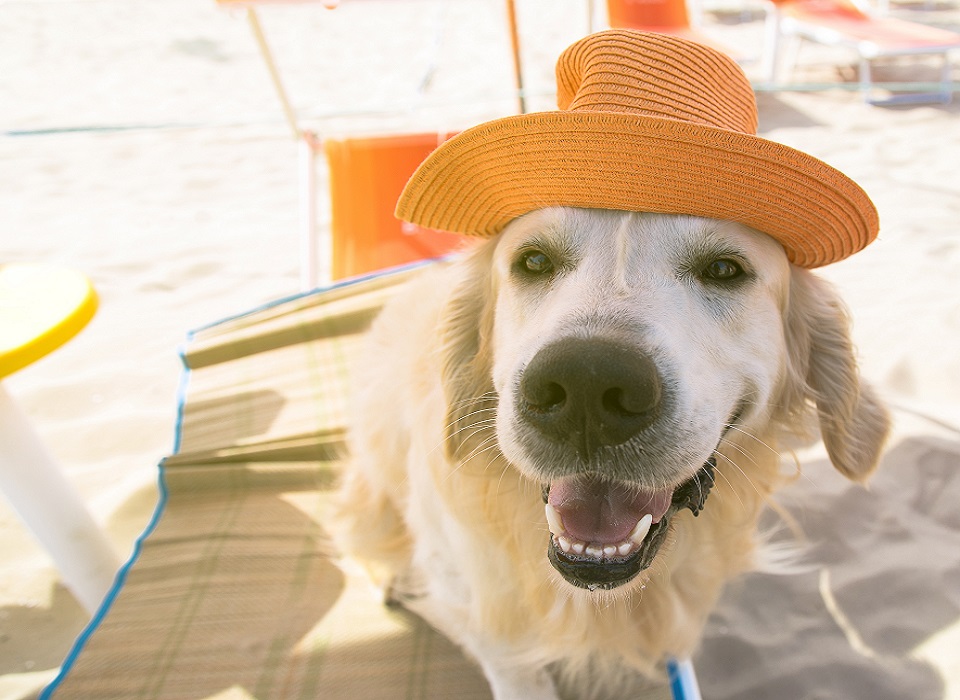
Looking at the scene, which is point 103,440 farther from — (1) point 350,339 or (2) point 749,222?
(2) point 749,222

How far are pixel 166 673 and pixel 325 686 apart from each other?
508 millimetres

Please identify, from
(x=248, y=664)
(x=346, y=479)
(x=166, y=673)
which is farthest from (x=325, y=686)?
(x=346, y=479)

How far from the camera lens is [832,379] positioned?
1.79m

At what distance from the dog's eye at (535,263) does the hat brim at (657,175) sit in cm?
11

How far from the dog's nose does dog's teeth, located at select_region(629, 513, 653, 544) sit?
0.95 feet

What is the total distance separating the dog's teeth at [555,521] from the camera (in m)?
1.49

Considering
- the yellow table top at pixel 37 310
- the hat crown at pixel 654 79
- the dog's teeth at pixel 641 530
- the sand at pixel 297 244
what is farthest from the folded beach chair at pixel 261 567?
the hat crown at pixel 654 79

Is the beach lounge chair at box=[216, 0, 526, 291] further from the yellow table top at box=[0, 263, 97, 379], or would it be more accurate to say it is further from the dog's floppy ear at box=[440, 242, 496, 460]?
the dog's floppy ear at box=[440, 242, 496, 460]

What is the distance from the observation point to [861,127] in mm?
6164

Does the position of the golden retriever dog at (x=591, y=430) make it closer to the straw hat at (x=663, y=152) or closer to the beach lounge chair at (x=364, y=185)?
the straw hat at (x=663, y=152)

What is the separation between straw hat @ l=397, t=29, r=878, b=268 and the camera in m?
1.33

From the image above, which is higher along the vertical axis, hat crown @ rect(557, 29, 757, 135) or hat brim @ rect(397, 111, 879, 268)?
hat crown @ rect(557, 29, 757, 135)

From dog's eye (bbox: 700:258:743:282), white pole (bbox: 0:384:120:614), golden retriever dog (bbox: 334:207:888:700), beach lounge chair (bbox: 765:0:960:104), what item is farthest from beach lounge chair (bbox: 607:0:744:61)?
white pole (bbox: 0:384:120:614)

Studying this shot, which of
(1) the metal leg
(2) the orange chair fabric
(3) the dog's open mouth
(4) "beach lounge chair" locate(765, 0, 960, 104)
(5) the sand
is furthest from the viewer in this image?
(4) "beach lounge chair" locate(765, 0, 960, 104)
